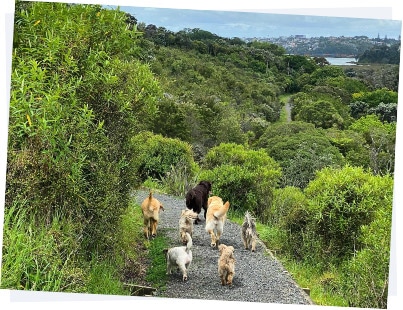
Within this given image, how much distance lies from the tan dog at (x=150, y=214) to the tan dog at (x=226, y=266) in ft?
5.07

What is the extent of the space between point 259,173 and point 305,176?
4.08m

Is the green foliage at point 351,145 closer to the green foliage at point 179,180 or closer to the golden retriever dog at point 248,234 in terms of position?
the green foliage at point 179,180

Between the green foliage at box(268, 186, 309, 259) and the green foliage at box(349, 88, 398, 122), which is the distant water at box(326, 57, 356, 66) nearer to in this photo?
the green foliage at box(349, 88, 398, 122)

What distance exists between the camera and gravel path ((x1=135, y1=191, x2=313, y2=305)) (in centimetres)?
698

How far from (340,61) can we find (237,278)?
15.0 meters

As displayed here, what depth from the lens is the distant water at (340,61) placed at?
20.7m

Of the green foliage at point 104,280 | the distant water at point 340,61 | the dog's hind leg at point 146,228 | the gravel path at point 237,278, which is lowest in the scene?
the gravel path at point 237,278

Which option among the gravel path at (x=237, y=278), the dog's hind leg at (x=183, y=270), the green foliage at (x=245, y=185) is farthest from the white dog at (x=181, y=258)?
the green foliage at (x=245, y=185)

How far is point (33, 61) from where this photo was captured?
5.45 m

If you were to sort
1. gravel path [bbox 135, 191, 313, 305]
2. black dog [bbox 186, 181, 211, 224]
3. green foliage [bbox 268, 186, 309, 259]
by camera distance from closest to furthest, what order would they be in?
gravel path [bbox 135, 191, 313, 305], green foliage [bbox 268, 186, 309, 259], black dog [bbox 186, 181, 211, 224]

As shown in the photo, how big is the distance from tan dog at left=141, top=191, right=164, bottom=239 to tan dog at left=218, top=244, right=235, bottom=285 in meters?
1.55

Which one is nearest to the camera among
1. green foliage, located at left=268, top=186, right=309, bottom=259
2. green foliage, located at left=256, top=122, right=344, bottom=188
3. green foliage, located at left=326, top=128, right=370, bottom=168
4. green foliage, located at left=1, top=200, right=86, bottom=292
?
green foliage, located at left=1, top=200, right=86, bottom=292

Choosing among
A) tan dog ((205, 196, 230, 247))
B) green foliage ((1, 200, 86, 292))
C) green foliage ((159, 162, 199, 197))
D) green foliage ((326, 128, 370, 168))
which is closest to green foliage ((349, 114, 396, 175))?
green foliage ((326, 128, 370, 168))

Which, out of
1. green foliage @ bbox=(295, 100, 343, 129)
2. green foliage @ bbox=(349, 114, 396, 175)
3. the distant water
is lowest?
green foliage @ bbox=(349, 114, 396, 175)
